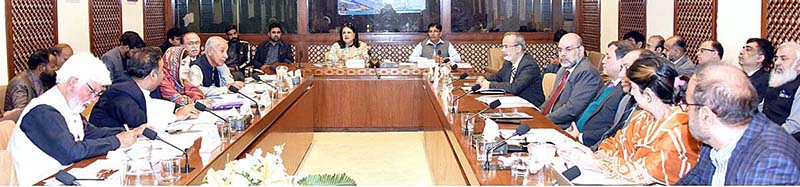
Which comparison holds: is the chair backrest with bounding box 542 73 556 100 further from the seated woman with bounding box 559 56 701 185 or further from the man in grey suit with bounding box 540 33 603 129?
the seated woman with bounding box 559 56 701 185

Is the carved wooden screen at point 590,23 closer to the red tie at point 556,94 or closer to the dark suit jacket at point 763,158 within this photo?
the red tie at point 556,94

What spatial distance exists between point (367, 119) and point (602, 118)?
12.3ft

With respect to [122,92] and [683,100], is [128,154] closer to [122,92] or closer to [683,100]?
[122,92]

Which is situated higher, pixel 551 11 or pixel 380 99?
pixel 551 11

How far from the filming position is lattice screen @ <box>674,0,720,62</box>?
22.6ft

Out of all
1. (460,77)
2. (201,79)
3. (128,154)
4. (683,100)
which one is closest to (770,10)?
(460,77)

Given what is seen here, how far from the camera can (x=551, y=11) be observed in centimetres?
1071

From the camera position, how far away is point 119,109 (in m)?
4.15

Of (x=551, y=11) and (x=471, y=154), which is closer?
(x=471, y=154)

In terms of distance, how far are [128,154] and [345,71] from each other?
5047mm

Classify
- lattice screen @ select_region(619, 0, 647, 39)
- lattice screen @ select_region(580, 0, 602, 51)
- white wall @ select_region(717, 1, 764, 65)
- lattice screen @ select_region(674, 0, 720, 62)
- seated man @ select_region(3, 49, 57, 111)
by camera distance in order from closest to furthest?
seated man @ select_region(3, 49, 57, 111)
white wall @ select_region(717, 1, 764, 65)
lattice screen @ select_region(674, 0, 720, 62)
lattice screen @ select_region(619, 0, 647, 39)
lattice screen @ select_region(580, 0, 602, 51)

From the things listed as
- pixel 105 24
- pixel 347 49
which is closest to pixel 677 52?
pixel 347 49

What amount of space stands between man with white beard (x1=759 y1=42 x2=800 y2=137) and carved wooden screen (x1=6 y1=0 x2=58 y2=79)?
542 cm

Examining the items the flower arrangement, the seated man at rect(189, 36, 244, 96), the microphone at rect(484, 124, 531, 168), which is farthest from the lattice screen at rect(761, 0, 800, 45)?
the flower arrangement
